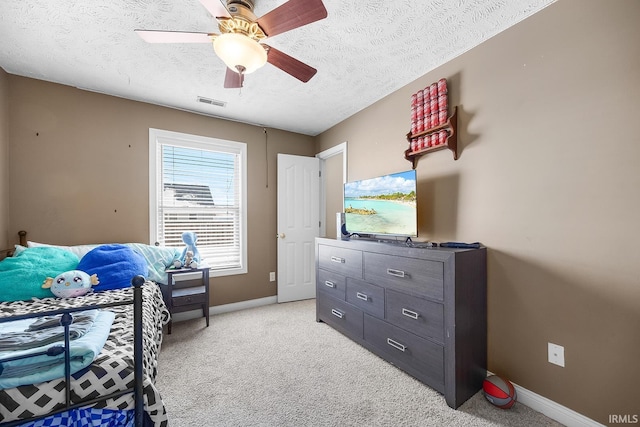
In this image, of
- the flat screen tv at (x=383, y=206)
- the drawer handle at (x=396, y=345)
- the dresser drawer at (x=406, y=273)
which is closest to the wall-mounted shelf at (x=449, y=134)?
the flat screen tv at (x=383, y=206)

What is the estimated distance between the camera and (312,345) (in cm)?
244

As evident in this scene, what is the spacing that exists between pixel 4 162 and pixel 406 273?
3.58 metres

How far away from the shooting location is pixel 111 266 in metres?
2.15

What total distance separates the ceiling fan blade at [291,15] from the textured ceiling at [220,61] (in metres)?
0.32

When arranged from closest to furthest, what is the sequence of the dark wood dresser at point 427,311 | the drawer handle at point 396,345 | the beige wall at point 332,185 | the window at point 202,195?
the dark wood dresser at point 427,311
the drawer handle at point 396,345
the window at point 202,195
the beige wall at point 332,185

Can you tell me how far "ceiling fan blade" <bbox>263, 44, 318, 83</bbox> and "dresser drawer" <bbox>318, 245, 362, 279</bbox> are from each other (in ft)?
4.98

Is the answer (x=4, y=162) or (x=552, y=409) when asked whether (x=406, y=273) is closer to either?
(x=552, y=409)

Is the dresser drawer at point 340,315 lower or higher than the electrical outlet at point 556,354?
lower

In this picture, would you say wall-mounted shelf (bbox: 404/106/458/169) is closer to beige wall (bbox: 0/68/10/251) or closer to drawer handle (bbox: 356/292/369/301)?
drawer handle (bbox: 356/292/369/301)

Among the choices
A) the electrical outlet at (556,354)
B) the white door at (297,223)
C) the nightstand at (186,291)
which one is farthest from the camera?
the white door at (297,223)

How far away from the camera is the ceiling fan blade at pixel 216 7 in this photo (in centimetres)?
126

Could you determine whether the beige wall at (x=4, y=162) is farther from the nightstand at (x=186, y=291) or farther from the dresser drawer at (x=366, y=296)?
the dresser drawer at (x=366, y=296)

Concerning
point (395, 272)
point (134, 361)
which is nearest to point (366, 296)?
point (395, 272)

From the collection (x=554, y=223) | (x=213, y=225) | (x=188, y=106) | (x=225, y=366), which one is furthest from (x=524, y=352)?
(x=188, y=106)
